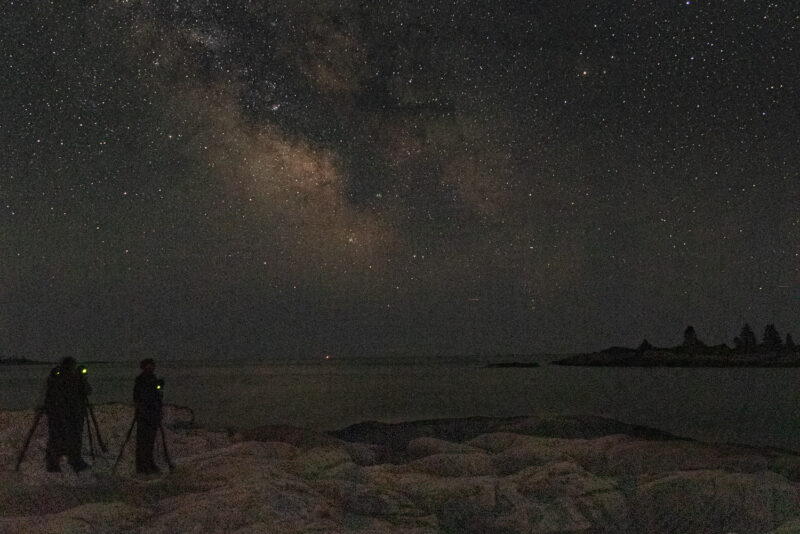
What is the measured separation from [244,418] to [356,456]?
96.1ft

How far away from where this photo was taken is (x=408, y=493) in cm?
1102

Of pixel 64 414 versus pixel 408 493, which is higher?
pixel 64 414

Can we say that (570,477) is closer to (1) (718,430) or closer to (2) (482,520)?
(2) (482,520)

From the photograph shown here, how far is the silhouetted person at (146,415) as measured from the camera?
38.9 feet

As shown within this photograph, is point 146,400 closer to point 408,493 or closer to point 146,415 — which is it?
point 146,415

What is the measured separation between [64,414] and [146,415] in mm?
1484

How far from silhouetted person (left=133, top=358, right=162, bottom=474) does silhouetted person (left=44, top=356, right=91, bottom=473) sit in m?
1.11

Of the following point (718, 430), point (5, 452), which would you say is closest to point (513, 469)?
point (5, 452)

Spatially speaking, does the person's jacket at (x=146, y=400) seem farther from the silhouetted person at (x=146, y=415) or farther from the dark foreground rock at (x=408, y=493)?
the dark foreground rock at (x=408, y=493)

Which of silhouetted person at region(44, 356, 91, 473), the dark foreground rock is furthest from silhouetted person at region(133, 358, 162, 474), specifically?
silhouetted person at region(44, 356, 91, 473)

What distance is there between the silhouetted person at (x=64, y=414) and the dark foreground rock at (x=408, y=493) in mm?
317

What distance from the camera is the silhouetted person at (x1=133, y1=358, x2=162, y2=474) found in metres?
11.9

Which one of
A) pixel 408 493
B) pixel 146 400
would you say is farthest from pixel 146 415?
pixel 408 493

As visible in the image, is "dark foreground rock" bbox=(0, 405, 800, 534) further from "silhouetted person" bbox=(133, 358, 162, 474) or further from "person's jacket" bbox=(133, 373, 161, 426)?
"person's jacket" bbox=(133, 373, 161, 426)
